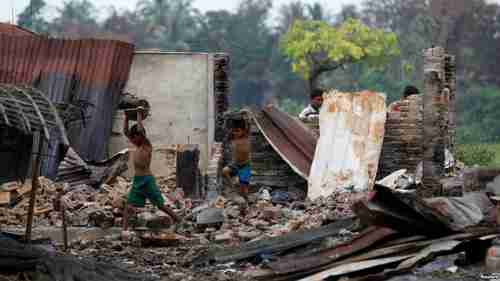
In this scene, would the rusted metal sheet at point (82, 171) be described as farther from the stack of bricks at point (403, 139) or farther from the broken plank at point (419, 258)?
the broken plank at point (419, 258)

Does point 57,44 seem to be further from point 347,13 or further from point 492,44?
point 347,13

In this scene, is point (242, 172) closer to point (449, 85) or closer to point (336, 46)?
point (449, 85)

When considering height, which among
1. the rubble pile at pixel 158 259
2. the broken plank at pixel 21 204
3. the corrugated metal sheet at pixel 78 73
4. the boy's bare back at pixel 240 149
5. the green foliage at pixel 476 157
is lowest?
the rubble pile at pixel 158 259

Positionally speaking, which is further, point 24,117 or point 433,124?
point 433,124

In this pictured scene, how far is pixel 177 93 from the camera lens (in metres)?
19.5

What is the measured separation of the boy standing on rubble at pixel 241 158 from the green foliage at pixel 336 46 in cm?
2998

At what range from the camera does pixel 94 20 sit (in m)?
71.6

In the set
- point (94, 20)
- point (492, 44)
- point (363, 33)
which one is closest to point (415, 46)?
point (492, 44)

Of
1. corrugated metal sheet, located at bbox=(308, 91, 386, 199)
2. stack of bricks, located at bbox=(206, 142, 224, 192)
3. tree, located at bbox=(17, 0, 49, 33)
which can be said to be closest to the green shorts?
corrugated metal sheet, located at bbox=(308, 91, 386, 199)

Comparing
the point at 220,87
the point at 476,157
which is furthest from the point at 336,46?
the point at 220,87

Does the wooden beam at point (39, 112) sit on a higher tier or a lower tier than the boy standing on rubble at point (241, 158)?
higher

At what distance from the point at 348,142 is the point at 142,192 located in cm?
514

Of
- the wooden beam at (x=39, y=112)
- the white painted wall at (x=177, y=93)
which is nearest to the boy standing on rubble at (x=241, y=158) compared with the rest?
the white painted wall at (x=177, y=93)

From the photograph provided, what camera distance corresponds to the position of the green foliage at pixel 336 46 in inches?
1794
